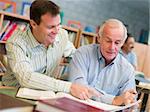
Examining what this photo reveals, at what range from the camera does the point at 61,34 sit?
1887 millimetres

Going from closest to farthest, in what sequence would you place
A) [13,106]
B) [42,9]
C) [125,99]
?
[13,106] → [125,99] → [42,9]

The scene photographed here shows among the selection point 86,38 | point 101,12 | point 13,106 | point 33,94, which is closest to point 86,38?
point 86,38

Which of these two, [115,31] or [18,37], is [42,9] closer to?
[18,37]

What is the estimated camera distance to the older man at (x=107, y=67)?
5.23 ft

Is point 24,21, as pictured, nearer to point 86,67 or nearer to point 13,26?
point 13,26

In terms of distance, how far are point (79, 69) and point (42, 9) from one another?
40 centimetres

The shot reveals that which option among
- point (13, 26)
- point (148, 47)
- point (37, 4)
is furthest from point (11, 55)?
point (148, 47)

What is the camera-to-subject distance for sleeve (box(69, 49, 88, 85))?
1.55 m

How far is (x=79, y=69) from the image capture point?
1.60 m

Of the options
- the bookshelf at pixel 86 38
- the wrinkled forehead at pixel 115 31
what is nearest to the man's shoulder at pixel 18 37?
the wrinkled forehead at pixel 115 31

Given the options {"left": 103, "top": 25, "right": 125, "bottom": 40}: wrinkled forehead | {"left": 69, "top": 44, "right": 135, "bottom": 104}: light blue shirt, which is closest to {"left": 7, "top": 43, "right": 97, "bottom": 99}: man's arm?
{"left": 69, "top": 44, "right": 135, "bottom": 104}: light blue shirt

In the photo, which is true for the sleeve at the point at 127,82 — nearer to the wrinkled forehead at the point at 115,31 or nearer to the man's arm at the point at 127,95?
the man's arm at the point at 127,95

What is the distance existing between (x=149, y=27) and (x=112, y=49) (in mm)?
6321

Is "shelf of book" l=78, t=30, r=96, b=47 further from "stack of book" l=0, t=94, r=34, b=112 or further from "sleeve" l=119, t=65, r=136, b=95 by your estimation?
"stack of book" l=0, t=94, r=34, b=112
